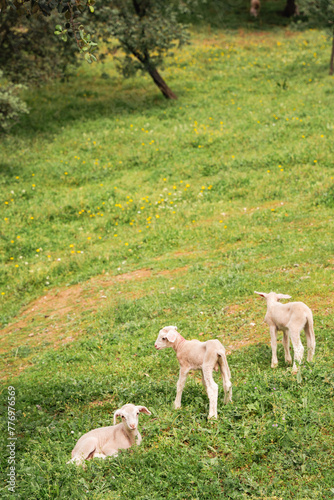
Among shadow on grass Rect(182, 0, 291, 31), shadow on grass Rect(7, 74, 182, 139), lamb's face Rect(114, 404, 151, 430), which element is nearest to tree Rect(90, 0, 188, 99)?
shadow on grass Rect(7, 74, 182, 139)

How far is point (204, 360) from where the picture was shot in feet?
20.2

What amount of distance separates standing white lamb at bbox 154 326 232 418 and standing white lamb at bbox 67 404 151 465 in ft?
2.64

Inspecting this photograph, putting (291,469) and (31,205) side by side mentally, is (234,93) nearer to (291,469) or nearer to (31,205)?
(31,205)

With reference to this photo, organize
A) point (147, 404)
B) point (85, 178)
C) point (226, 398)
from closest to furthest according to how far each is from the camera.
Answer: point (226, 398) < point (147, 404) < point (85, 178)

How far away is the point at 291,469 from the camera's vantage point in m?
5.10

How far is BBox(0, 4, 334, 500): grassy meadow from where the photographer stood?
5.46 m

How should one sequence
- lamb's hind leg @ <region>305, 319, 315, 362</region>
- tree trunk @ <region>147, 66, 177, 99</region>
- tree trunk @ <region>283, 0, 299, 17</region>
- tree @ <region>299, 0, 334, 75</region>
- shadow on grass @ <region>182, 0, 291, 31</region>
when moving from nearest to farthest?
1. lamb's hind leg @ <region>305, 319, 315, 362</region>
2. tree @ <region>299, 0, 334, 75</region>
3. tree trunk @ <region>147, 66, 177, 99</region>
4. shadow on grass @ <region>182, 0, 291, 31</region>
5. tree trunk @ <region>283, 0, 299, 17</region>

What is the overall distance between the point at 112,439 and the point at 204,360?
4.64 ft

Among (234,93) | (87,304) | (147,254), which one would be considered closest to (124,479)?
(87,304)

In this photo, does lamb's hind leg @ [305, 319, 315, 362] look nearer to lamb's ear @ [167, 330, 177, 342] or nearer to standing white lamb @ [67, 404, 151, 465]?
lamb's ear @ [167, 330, 177, 342]

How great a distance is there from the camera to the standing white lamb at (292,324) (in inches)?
264

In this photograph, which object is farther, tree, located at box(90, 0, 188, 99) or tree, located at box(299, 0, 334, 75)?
tree, located at box(299, 0, 334, 75)

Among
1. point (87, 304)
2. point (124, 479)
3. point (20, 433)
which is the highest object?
point (124, 479)

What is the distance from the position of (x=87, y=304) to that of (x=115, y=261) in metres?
2.15
